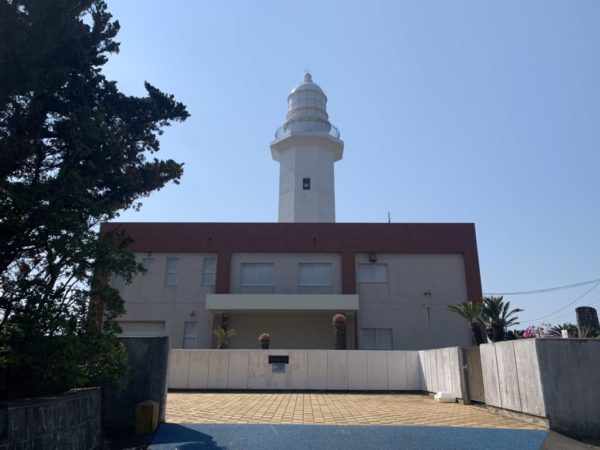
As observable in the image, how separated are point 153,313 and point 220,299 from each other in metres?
4.11

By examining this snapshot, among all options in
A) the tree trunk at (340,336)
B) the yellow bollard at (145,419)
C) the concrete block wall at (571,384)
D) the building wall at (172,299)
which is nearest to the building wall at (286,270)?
the building wall at (172,299)

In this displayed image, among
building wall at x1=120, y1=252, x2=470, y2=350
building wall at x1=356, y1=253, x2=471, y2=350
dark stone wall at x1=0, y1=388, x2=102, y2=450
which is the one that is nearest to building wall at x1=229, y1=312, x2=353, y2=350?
building wall at x1=120, y1=252, x2=470, y2=350

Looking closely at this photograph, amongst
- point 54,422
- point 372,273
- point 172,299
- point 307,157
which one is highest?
point 307,157

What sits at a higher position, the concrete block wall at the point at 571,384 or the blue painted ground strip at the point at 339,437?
the concrete block wall at the point at 571,384

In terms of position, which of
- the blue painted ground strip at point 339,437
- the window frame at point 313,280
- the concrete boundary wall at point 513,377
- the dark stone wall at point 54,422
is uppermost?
the window frame at point 313,280

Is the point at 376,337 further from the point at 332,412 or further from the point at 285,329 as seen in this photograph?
the point at 332,412

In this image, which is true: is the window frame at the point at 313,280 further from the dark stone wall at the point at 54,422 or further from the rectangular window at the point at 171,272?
the dark stone wall at the point at 54,422

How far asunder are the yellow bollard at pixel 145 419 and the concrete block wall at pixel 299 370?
9.11 m

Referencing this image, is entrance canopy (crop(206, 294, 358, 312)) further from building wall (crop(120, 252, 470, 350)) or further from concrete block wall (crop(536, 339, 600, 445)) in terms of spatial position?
concrete block wall (crop(536, 339, 600, 445))

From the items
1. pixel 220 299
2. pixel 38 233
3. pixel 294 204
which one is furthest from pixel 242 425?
pixel 294 204

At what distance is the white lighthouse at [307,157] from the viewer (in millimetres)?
29781

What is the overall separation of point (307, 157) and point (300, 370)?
1693cm

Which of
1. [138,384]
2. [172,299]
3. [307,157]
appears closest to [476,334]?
[138,384]

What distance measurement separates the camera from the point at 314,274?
2412cm
